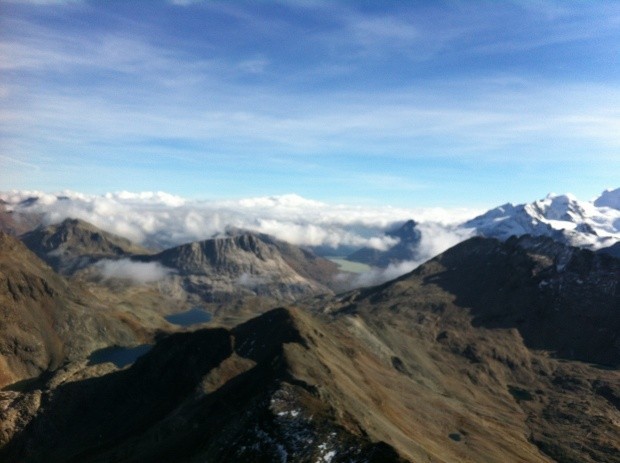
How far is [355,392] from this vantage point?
174 metres

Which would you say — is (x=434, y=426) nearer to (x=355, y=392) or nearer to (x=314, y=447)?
(x=355, y=392)

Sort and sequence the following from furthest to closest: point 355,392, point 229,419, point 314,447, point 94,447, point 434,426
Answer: point 434,426 < point 355,392 < point 94,447 < point 229,419 < point 314,447

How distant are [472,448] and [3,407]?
→ 574 feet

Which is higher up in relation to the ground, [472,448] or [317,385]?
[317,385]

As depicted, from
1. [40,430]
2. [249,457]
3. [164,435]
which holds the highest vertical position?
[249,457]

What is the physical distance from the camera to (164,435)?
442 feet

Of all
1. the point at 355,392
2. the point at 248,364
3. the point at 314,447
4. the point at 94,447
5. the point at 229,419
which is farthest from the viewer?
the point at 248,364

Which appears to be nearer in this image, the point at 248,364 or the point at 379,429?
the point at 379,429

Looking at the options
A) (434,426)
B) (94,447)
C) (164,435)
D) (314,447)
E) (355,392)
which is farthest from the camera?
(434,426)

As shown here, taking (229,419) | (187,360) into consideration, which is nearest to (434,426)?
(187,360)

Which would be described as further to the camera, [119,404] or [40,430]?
[119,404]

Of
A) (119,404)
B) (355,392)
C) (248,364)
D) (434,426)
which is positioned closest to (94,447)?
(119,404)

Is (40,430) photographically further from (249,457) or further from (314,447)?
(314,447)

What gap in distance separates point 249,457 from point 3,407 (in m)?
142
